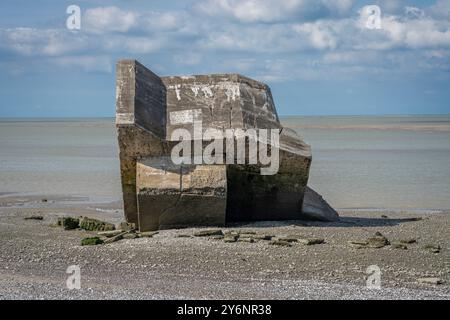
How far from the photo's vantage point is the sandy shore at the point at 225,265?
7.36 m

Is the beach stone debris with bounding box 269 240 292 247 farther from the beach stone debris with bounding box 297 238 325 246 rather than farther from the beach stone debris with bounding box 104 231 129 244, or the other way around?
the beach stone debris with bounding box 104 231 129 244

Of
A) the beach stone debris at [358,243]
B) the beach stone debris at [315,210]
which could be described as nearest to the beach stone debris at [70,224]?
the beach stone debris at [315,210]

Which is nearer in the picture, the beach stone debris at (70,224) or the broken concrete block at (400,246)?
the broken concrete block at (400,246)

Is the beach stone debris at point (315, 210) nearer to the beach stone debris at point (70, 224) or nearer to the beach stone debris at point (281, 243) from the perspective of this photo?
the beach stone debris at point (281, 243)

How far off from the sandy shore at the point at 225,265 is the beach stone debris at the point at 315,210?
0.67ft

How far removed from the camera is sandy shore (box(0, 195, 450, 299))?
24.2 feet

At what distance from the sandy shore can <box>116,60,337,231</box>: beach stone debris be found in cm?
36

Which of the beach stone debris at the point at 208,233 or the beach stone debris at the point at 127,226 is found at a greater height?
the beach stone debris at the point at 208,233

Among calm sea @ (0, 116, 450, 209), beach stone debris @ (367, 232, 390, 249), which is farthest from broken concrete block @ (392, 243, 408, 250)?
calm sea @ (0, 116, 450, 209)

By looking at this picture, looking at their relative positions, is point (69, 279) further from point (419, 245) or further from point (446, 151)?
point (446, 151)

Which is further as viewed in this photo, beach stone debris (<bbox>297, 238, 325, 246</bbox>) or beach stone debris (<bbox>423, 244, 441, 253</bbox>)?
beach stone debris (<bbox>297, 238, 325, 246</bbox>)

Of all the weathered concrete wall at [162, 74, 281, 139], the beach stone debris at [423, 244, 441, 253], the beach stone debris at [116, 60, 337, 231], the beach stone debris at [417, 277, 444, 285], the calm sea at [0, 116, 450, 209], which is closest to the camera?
the beach stone debris at [417, 277, 444, 285]
